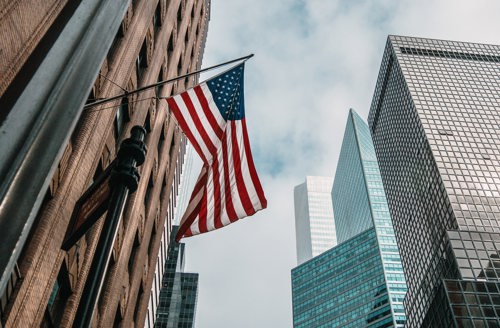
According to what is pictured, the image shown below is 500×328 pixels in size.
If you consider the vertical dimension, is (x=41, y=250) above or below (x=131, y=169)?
above

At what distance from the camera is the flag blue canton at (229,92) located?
13078 mm

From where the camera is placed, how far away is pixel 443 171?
91.8 meters

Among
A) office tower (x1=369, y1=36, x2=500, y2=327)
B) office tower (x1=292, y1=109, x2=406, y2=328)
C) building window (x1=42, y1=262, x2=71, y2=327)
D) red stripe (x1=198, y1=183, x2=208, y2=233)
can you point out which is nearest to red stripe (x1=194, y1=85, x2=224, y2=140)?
red stripe (x1=198, y1=183, x2=208, y2=233)

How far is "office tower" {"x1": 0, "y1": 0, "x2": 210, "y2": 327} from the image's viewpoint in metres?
3.37

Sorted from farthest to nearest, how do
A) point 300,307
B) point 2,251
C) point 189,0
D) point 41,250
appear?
point 300,307, point 189,0, point 41,250, point 2,251

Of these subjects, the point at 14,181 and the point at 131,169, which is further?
the point at 131,169

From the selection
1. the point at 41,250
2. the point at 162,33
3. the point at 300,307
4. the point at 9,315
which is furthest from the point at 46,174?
the point at 300,307

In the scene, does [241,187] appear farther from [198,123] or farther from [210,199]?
[198,123]

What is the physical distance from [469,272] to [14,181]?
7792cm

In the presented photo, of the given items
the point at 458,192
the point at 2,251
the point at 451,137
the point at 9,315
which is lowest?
the point at 2,251

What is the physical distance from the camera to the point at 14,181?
321 centimetres

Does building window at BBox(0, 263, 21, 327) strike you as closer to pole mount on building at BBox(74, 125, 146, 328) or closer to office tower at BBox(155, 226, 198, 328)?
pole mount on building at BBox(74, 125, 146, 328)

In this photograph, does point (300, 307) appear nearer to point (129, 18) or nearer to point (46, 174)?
point (129, 18)

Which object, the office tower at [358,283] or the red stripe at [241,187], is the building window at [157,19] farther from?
the office tower at [358,283]
